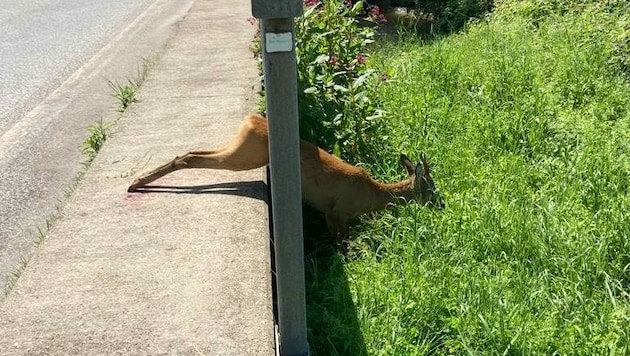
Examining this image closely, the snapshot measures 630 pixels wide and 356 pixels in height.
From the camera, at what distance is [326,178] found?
4.62 m

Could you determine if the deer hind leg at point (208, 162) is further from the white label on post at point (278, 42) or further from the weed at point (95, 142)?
the white label on post at point (278, 42)

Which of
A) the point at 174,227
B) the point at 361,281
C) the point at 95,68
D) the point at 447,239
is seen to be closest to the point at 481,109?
the point at 447,239

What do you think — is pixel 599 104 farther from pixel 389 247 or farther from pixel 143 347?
pixel 143 347

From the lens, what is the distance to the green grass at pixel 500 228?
3.46 m

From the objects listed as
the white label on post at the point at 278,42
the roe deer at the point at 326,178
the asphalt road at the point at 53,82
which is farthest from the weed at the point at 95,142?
the white label on post at the point at 278,42

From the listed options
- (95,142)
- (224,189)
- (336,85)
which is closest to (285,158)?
Result: (224,189)

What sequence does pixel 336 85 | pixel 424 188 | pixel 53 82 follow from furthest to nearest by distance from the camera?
pixel 53 82
pixel 336 85
pixel 424 188

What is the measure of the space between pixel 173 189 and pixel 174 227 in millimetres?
565

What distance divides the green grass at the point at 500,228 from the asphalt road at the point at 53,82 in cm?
207

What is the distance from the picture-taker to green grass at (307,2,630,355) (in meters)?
3.46

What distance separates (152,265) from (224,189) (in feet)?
3.24

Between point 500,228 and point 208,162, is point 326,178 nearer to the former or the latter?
point 208,162

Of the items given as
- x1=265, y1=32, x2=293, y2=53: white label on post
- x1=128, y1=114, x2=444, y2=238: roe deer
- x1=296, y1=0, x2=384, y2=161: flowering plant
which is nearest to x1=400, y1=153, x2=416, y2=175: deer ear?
x1=128, y1=114, x2=444, y2=238: roe deer

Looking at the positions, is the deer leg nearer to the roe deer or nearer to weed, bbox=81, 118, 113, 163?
the roe deer
